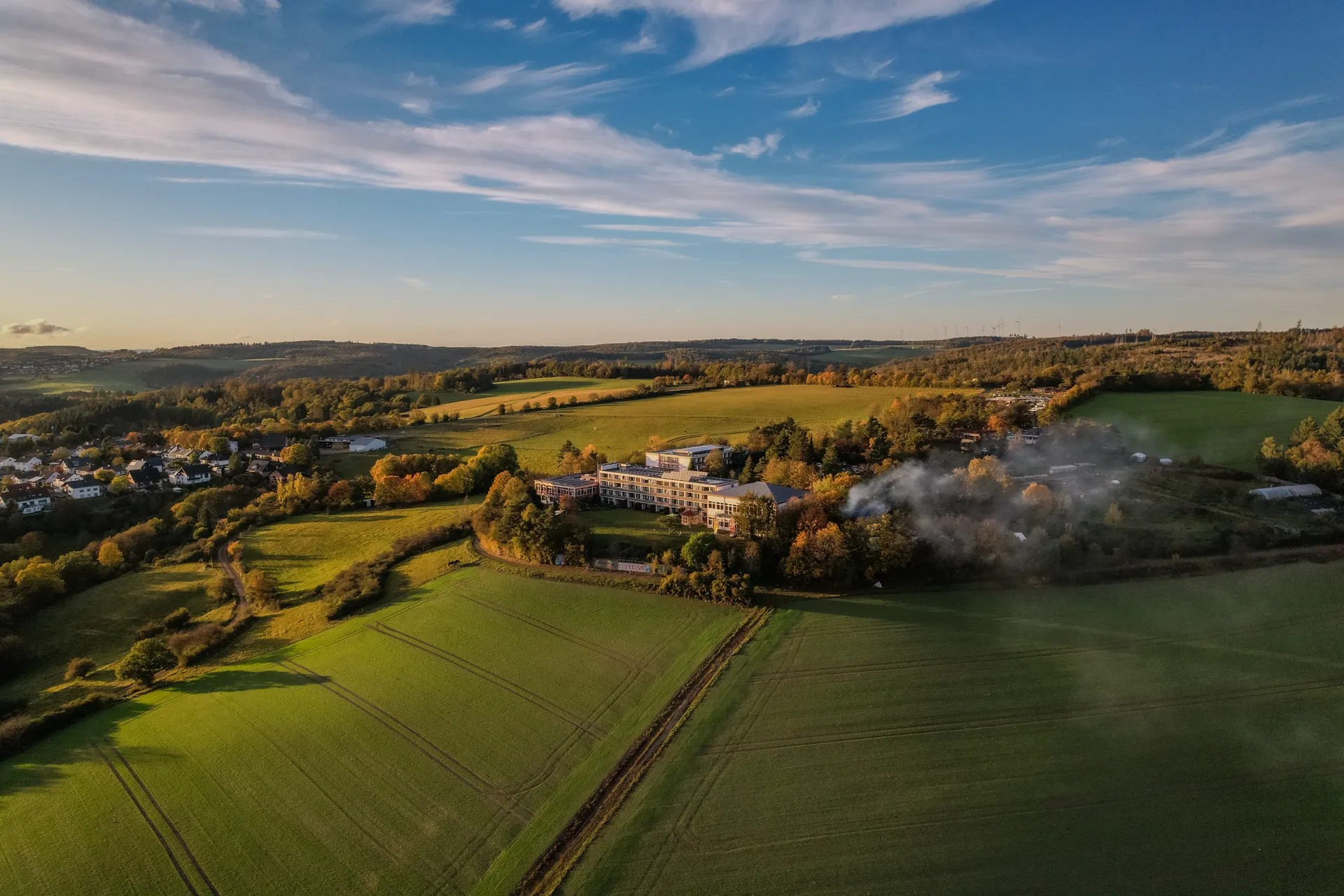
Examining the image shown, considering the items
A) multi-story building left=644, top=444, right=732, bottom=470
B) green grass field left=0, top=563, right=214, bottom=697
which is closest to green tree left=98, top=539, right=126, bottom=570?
green grass field left=0, top=563, right=214, bottom=697

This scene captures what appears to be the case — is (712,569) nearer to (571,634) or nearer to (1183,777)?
(571,634)

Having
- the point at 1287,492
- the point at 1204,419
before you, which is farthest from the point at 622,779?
the point at 1204,419

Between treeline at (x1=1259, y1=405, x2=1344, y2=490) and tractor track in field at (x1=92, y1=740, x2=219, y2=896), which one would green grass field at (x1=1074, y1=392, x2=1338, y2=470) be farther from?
tractor track in field at (x1=92, y1=740, x2=219, y2=896)

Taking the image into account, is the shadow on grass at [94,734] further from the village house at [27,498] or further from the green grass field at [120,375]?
the green grass field at [120,375]

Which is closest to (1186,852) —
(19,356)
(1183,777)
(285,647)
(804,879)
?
(1183,777)

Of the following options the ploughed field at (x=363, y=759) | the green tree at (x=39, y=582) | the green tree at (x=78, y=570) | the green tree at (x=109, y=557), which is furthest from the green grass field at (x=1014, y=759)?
the green tree at (x=109, y=557)
